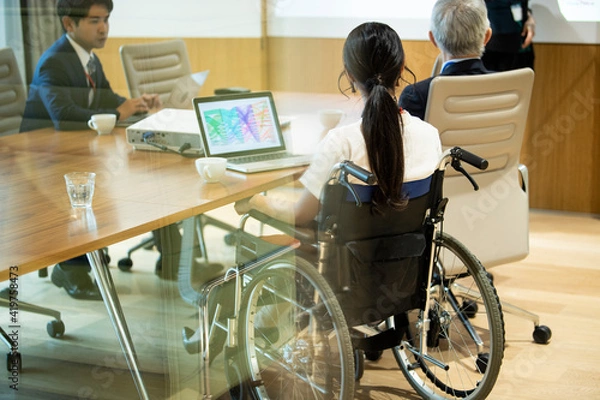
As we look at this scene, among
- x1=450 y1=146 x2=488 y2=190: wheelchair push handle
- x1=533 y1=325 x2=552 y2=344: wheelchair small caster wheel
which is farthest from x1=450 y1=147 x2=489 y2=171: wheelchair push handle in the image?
x1=533 y1=325 x2=552 y2=344: wheelchair small caster wheel

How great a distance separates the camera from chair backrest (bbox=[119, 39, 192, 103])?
53.4 inches

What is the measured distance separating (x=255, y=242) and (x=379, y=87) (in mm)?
474

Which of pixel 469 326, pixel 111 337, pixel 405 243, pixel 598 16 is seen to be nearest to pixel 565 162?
pixel 598 16

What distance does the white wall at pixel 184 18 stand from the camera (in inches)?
53.4

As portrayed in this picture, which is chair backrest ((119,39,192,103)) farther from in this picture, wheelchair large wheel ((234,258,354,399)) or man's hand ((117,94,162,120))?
wheelchair large wheel ((234,258,354,399))

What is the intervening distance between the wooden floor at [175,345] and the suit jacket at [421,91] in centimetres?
74

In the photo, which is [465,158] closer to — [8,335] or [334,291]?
[334,291]

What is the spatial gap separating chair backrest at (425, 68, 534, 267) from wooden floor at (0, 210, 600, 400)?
364mm

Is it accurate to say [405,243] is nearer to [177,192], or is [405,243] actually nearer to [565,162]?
[177,192]

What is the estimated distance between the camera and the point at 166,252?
64.6 inches

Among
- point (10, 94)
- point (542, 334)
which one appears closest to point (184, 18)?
point (10, 94)

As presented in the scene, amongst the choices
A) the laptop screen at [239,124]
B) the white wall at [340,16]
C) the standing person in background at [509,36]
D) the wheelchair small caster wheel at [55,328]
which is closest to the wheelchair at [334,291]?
the laptop screen at [239,124]

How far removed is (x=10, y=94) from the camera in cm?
123

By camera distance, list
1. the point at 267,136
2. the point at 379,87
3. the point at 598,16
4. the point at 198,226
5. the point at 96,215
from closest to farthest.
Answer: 1. the point at 96,215
2. the point at 198,226
3. the point at 379,87
4. the point at 267,136
5. the point at 598,16
